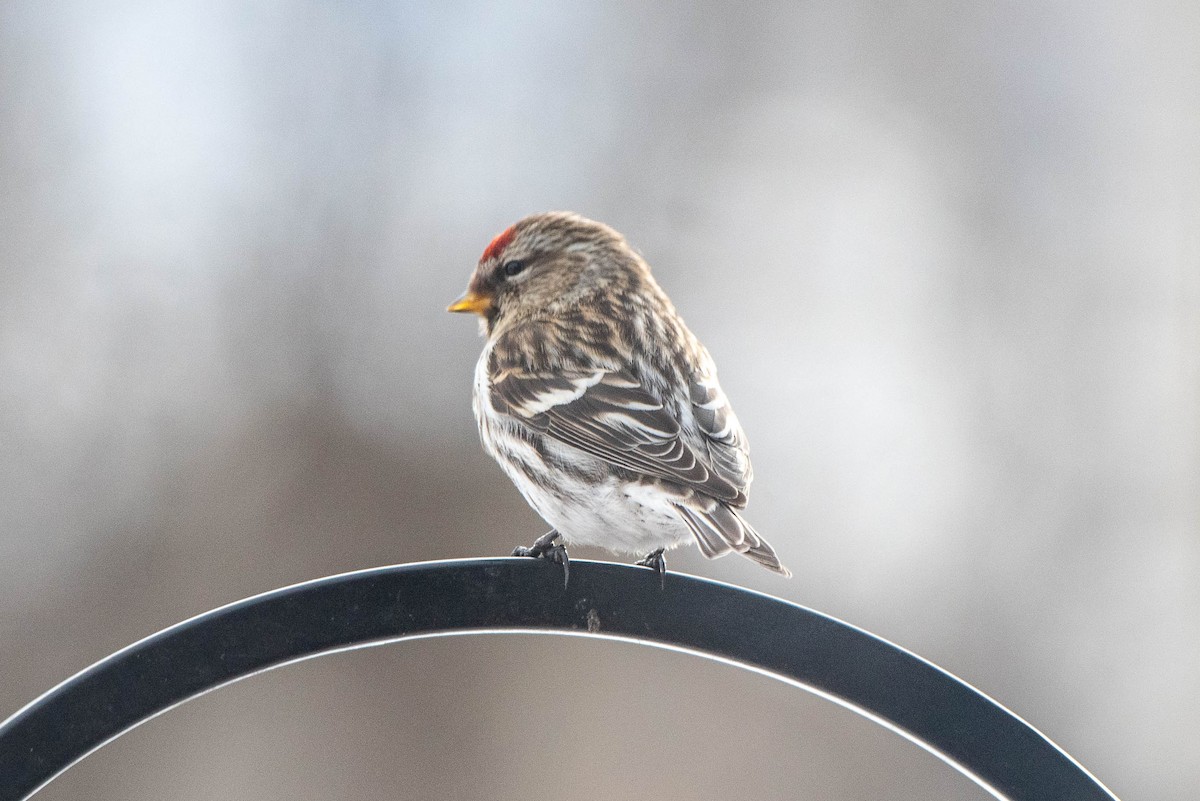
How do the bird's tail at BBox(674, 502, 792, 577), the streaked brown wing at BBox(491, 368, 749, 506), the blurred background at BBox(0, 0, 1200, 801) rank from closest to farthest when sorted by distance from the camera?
the bird's tail at BBox(674, 502, 792, 577) → the streaked brown wing at BBox(491, 368, 749, 506) → the blurred background at BBox(0, 0, 1200, 801)

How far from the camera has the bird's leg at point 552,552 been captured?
2.08 metres

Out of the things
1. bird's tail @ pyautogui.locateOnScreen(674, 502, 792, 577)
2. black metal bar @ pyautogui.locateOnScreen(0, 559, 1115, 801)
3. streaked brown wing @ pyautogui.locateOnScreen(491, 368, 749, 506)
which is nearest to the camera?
black metal bar @ pyautogui.locateOnScreen(0, 559, 1115, 801)

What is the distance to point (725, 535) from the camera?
2.10m

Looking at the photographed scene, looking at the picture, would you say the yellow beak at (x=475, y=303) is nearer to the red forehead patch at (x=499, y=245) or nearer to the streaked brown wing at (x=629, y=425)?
the red forehead patch at (x=499, y=245)

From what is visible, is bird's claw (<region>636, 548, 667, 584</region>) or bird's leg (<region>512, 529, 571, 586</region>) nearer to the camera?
bird's leg (<region>512, 529, 571, 586</region>)

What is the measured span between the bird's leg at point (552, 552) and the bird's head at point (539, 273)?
80cm

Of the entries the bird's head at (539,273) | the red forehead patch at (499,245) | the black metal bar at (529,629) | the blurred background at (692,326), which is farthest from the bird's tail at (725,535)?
the blurred background at (692,326)

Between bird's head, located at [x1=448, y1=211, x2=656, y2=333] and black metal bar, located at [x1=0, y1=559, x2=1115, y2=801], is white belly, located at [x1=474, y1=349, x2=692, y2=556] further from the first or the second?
bird's head, located at [x1=448, y1=211, x2=656, y2=333]

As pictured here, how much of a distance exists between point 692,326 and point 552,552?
4.27 meters

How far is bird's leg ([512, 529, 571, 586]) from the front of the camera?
6.82 ft

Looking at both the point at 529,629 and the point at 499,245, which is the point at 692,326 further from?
the point at 529,629

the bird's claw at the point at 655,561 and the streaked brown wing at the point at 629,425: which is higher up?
the streaked brown wing at the point at 629,425

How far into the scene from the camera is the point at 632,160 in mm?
7129

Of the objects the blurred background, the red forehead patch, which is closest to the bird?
the red forehead patch
